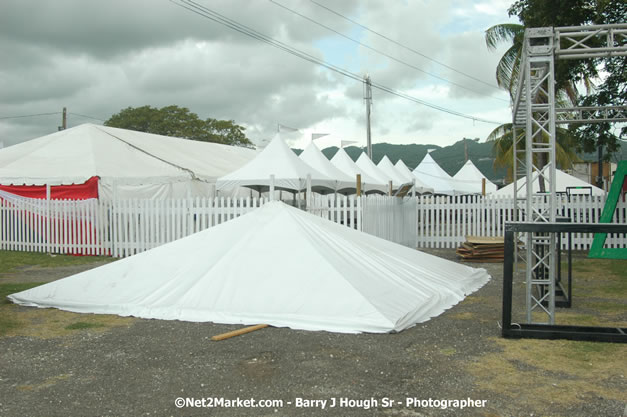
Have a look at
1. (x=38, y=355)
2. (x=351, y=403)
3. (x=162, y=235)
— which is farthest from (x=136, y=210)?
(x=351, y=403)

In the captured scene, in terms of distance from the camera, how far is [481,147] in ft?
646

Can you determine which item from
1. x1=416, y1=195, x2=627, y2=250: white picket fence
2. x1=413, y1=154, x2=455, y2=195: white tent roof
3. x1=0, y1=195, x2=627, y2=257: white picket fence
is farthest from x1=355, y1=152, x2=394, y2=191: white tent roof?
x1=0, y1=195, x2=627, y2=257: white picket fence

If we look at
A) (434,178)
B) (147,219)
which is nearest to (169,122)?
(434,178)

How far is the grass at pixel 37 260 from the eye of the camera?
515 inches

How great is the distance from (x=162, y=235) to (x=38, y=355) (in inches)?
351

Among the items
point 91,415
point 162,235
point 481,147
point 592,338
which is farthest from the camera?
point 481,147

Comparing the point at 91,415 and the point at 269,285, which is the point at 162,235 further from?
the point at 91,415

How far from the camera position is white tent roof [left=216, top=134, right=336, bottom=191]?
17406mm

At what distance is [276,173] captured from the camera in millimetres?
17766

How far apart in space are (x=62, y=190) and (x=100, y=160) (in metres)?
1.71

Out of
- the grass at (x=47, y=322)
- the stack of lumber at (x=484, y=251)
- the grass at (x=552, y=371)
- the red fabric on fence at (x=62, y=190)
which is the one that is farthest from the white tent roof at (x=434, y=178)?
the grass at (x=552, y=371)

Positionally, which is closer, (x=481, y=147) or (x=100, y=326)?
(x=100, y=326)

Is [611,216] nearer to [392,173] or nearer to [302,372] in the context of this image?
[302,372]

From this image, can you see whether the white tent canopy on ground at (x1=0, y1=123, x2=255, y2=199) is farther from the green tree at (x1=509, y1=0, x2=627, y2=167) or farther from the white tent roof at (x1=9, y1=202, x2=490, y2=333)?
the green tree at (x1=509, y1=0, x2=627, y2=167)
